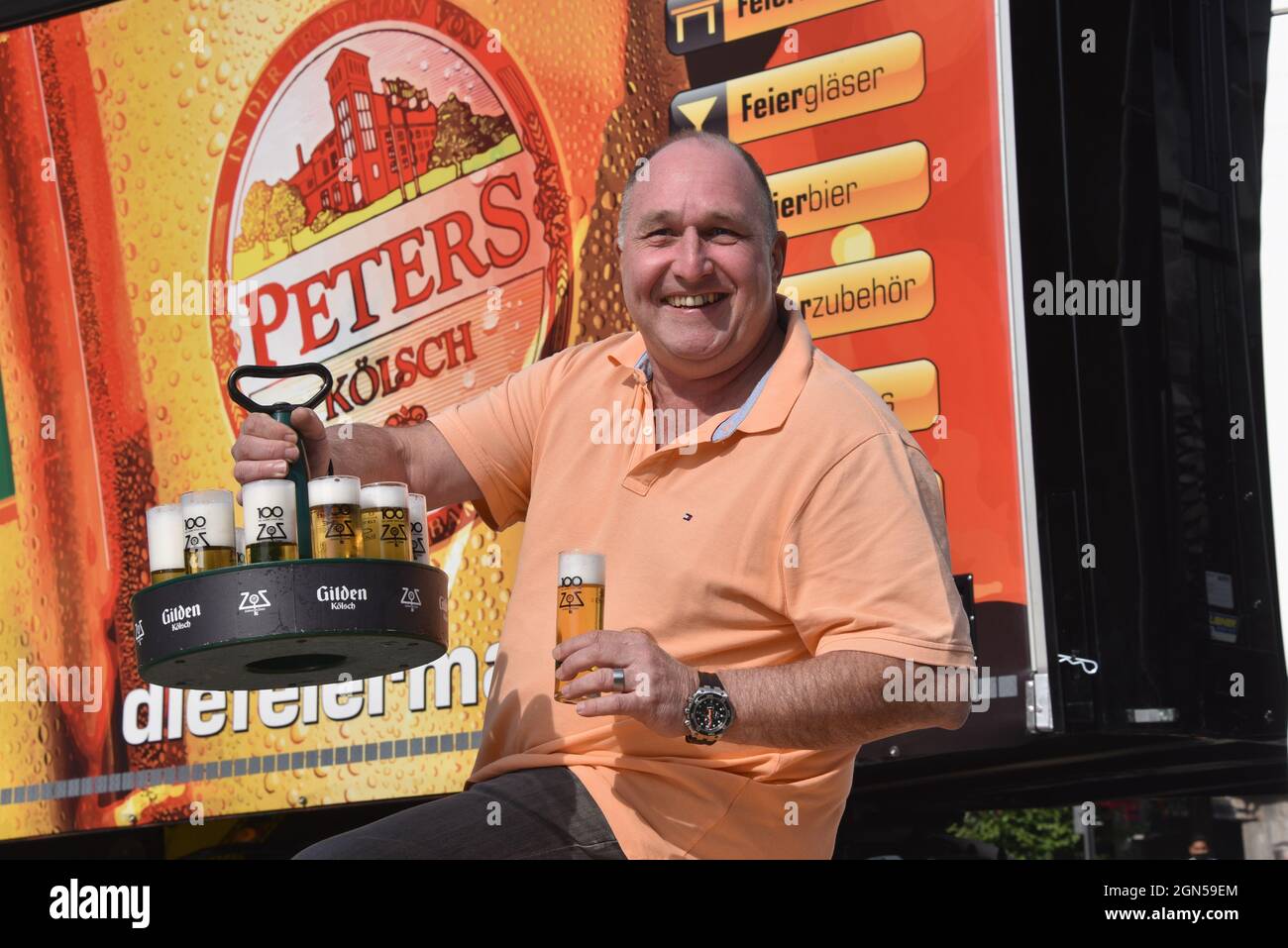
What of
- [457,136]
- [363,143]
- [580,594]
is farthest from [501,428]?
[363,143]

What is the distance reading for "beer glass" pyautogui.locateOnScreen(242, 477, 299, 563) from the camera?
213 cm

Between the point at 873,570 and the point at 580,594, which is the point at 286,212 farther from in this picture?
the point at 873,570

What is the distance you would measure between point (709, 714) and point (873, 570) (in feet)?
1.01

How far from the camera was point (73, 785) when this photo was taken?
4.01 metres

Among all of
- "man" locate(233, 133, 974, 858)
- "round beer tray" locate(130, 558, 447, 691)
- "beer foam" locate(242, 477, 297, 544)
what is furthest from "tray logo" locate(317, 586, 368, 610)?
"man" locate(233, 133, 974, 858)

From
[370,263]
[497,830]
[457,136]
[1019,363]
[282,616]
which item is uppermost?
[457,136]

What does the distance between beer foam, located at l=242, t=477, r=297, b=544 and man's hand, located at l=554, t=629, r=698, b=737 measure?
16.5 inches

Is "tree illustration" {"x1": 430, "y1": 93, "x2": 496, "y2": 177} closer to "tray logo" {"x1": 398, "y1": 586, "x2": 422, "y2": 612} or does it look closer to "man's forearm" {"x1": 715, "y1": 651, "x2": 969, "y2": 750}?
"tray logo" {"x1": 398, "y1": 586, "x2": 422, "y2": 612}

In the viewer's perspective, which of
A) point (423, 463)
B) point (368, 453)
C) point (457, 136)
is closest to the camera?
point (368, 453)

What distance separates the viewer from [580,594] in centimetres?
210
